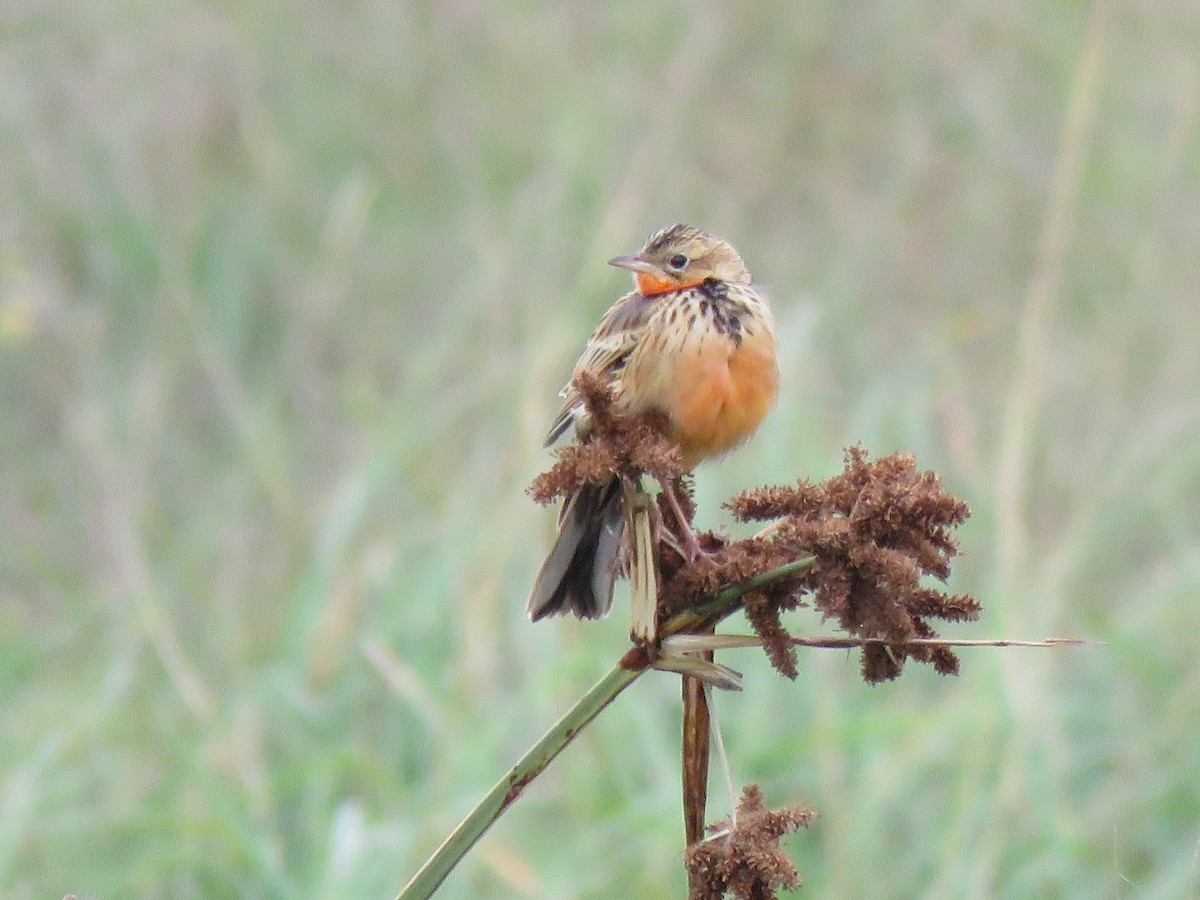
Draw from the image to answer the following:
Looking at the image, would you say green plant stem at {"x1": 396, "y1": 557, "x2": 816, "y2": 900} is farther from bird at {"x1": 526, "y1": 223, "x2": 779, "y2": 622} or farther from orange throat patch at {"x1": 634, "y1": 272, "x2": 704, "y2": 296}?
orange throat patch at {"x1": 634, "y1": 272, "x2": 704, "y2": 296}

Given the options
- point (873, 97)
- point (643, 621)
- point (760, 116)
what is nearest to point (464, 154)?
point (760, 116)

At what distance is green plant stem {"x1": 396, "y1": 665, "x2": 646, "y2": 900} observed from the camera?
174 cm

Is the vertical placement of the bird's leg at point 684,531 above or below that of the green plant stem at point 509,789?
above

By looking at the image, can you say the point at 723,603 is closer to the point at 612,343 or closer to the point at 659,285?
the point at 612,343

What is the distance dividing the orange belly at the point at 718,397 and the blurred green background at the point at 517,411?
3.76 ft

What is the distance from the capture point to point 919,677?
5930 mm

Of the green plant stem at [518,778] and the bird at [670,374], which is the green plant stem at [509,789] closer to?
the green plant stem at [518,778]

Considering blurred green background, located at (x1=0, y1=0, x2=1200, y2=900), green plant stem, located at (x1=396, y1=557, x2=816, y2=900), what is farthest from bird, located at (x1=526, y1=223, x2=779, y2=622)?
green plant stem, located at (x1=396, y1=557, x2=816, y2=900)

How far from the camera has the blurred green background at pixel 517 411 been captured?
473cm

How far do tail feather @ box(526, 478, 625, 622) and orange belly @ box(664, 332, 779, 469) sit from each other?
0.28 metres

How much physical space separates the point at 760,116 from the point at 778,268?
3.02 ft

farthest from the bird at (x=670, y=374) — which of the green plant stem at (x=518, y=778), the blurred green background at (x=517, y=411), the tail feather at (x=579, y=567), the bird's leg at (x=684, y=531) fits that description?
the green plant stem at (x=518, y=778)

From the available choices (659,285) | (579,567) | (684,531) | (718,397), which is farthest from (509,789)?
(659,285)

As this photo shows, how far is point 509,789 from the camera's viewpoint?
180 cm
